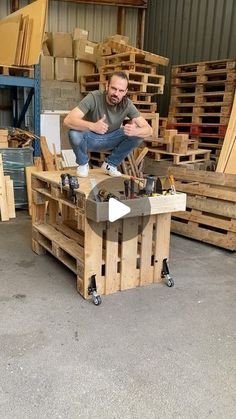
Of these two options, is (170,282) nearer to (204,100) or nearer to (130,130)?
(130,130)

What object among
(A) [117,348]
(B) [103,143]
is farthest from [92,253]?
(B) [103,143]

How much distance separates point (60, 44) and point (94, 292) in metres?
5.43

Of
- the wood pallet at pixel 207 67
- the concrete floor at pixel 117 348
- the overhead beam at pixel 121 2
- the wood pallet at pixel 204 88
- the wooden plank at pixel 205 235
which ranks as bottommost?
the concrete floor at pixel 117 348

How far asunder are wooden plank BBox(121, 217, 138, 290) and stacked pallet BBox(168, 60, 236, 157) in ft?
10.3

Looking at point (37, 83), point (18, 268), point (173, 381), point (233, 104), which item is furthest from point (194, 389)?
point (37, 83)

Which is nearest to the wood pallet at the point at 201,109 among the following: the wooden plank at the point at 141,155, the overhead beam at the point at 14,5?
the wooden plank at the point at 141,155

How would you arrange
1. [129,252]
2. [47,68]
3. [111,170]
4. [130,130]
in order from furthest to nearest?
[47,68] → [111,170] → [130,130] → [129,252]

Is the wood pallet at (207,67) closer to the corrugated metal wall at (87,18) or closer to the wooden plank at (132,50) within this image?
the wooden plank at (132,50)

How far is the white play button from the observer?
2.70 meters

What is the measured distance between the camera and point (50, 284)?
323 centimetres

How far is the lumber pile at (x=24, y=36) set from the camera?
5.38 m

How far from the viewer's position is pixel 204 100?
5.91 metres

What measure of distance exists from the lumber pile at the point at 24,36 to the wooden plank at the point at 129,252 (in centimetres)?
352

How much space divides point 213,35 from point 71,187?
495cm
